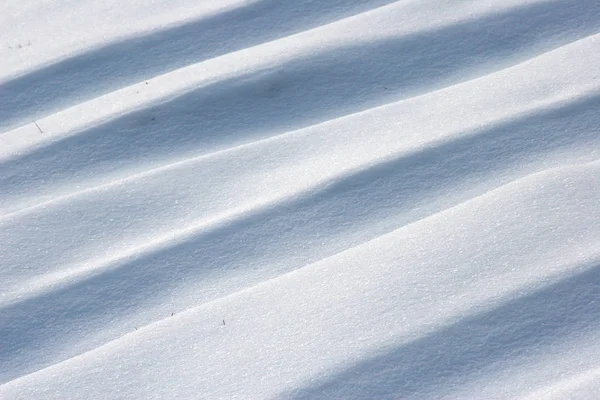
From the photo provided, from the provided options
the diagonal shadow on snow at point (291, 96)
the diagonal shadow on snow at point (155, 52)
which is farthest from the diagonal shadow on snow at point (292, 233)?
the diagonal shadow on snow at point (155, 52)

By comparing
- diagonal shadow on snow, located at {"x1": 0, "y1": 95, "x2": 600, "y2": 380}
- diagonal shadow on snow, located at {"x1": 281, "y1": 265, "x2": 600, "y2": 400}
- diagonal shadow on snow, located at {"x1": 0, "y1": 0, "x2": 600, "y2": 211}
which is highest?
diagonal shadow on snow, located at {"x1": 0, "y1": 0, "x2": 600, "y2": 211}

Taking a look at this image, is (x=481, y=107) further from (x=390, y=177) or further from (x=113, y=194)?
(x=113, y=194)

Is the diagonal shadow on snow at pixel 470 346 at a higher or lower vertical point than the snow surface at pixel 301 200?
lower

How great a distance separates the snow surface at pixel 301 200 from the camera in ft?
4.71

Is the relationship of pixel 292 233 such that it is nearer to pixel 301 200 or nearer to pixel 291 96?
pixel 301 200

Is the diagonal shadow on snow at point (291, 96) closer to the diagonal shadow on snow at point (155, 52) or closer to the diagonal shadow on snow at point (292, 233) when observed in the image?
the diagonal shadow on snow at point (155, 52)

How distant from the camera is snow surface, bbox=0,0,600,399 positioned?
56.5 inches

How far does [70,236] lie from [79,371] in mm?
406

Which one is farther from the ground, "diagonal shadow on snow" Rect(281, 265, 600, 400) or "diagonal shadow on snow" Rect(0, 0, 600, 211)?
"diagonal shadow on snow" Rect(0, 0, 600, 211)

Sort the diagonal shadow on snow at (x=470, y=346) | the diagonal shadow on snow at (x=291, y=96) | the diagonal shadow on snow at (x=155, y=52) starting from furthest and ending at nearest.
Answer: the diagonal shadow on snow at (x=155, y=52)
the diagonal shadow on snow at (x=291, y=96)
the diagonal shadow on snow at (x=470, y=346)

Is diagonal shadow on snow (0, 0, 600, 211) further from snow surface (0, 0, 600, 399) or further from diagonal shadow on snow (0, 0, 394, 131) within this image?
diagonal shadow on snow (0, 0, 394, 131)

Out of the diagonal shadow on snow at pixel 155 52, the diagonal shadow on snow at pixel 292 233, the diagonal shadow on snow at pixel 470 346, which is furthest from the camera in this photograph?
the diagonal shadow on snow at pixel 155 52

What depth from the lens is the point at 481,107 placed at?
1933mm

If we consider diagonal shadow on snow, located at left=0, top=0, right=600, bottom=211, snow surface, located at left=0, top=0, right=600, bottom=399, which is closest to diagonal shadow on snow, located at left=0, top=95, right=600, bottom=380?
snow surface, located at left=0, top=0, right=600, bottom=399
